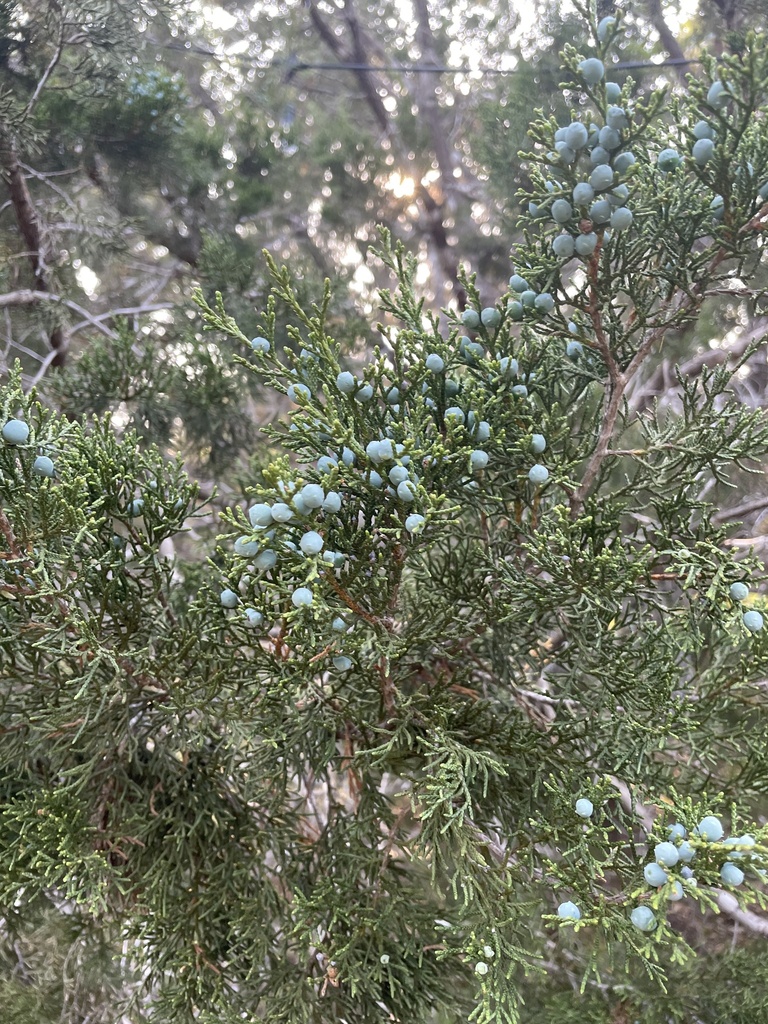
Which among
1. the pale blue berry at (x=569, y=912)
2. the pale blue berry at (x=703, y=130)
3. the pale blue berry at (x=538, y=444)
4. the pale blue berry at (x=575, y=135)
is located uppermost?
the pale blue berry at (x=575, y=135)

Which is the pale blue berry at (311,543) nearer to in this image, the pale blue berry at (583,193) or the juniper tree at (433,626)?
the juniper tree at (433,626)

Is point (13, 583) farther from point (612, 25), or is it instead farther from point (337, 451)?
point (612, 25)

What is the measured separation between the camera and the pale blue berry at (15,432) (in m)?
1.09

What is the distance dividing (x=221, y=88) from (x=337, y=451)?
5220mm

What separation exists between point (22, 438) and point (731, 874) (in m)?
1.45

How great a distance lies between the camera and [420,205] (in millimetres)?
4766

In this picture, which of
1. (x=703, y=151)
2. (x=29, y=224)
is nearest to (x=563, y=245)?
(x=703, y=151)

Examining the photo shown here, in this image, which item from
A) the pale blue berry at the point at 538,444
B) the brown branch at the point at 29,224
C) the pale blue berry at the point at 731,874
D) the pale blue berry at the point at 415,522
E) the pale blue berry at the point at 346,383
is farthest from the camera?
the brown branch at the point at 29,224

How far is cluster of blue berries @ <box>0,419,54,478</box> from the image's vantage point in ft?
3.59

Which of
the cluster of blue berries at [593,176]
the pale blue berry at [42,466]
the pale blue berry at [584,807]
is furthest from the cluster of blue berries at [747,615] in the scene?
the pale blue berry at [42,466]

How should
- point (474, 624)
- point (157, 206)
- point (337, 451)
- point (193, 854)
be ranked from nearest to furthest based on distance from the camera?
point (337, 451)
point (474, 624)
point (193, 854)
point (157, 206)

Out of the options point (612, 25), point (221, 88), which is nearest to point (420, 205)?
point (221, 88)

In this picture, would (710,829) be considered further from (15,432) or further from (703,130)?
(15,432)

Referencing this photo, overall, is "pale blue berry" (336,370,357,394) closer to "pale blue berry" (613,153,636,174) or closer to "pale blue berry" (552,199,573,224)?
"pale blue berry" (552,199,573,224)
